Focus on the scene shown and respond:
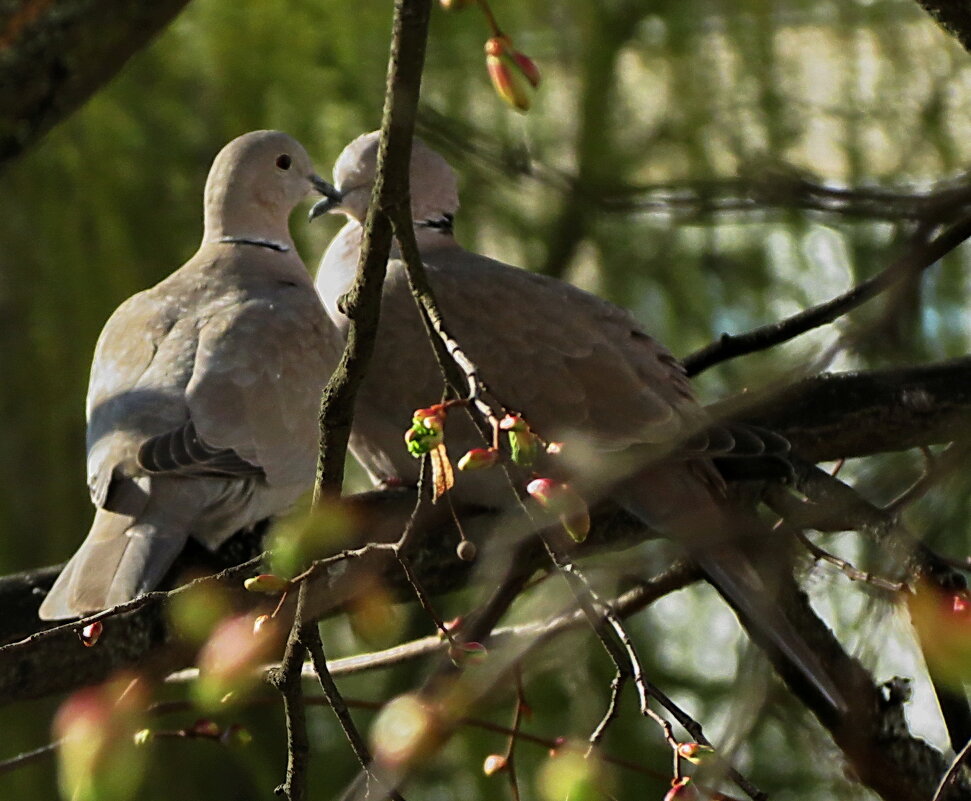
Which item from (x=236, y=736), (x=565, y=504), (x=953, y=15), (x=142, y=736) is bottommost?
(x=236, y=736)

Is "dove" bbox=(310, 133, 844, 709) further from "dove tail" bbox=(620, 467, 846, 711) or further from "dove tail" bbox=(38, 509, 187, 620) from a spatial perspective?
"dove tail" bbox=(38, 509, 187, 620)

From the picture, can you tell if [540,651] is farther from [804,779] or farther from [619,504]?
[804,779]

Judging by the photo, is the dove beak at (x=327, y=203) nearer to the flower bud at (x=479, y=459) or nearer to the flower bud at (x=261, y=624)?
the flower bud at (x=261, y=624)

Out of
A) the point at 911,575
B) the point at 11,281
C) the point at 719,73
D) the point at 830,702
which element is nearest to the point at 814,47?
the point at 719,73

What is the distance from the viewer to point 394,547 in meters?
0.89

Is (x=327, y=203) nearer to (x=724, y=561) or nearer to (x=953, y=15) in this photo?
(x=724, y=561)

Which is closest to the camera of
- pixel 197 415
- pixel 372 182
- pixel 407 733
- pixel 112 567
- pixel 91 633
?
pixel 407 733

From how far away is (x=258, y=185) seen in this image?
258cm

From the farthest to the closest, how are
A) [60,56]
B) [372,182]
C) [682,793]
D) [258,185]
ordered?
[258,185], [372,182], [60,56], [682,793]

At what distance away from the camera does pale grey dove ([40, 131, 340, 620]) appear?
71.0 inches

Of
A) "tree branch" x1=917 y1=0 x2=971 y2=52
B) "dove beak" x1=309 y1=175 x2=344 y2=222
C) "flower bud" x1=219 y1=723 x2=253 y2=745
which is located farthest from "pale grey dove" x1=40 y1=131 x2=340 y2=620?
"tree branch" x1=917 y1=0 x2=971 y2=52

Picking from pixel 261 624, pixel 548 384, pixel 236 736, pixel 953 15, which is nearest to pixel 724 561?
pixel 548 384

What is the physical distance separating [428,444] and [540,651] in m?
0.24

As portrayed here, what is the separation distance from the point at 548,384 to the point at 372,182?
0.59 m
